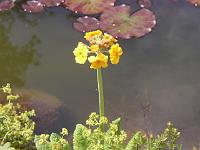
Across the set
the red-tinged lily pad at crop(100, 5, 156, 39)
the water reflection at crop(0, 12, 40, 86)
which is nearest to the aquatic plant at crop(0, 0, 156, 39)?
the red-tinged lily pad at crop(100, 5, 156, 39)

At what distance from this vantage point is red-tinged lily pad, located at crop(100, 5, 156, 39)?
3777 millimetres

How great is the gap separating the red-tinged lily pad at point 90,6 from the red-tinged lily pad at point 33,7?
241mm

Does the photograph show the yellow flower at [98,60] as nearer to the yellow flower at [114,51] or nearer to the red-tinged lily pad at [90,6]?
the yellow flower at [114,51]

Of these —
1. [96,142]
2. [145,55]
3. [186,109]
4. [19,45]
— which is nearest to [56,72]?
[19,45]

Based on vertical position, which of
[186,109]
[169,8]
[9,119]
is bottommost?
[186,109]

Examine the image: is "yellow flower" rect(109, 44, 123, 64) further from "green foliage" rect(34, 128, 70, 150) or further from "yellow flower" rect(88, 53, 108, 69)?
"green foliage" rect(34, 128, 70, 150)

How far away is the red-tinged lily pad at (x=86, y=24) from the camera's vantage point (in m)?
3.84

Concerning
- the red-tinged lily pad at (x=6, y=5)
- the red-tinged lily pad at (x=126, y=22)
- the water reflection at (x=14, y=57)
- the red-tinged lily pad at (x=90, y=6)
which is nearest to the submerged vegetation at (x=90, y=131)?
the water reflection at (x=14, y=57)

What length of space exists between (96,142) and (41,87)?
49.6 inches

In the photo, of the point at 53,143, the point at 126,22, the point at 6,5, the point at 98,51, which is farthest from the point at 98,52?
the point at 6,5

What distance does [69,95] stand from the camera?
11.3ft

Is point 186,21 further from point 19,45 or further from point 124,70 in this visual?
point 19,45

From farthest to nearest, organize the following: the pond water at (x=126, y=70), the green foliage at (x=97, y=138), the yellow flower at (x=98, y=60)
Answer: the pond water at (x=126, y=70)
the yellow flower at (x=98, y=60)
the green foliage at (x=97, y=138)

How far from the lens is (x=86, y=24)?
3.87 meters
